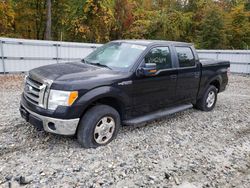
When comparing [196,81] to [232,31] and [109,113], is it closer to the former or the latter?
[109,113]

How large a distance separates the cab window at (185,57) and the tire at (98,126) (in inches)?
86.0

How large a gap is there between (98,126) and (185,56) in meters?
2.85

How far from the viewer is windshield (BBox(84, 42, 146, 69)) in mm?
4195

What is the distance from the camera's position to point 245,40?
74.5 ft

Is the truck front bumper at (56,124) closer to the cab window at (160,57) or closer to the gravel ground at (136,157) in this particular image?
the gravel ground at (136,157)

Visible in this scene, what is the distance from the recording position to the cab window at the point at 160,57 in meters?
4.39

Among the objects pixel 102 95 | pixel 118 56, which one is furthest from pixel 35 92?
pixel 118 56

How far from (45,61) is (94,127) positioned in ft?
28.1

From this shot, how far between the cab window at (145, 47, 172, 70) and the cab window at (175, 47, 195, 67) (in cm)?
39

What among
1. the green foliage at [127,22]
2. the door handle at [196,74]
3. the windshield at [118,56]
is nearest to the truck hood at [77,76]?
the windshield at [118,56]

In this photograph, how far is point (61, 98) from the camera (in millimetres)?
3287

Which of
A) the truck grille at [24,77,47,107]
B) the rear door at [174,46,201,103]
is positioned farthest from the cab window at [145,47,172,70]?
the truck grille at [24,77,47,107]

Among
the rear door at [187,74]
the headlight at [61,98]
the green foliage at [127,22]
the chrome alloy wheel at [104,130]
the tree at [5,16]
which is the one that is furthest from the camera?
the green foliage at [127,22]

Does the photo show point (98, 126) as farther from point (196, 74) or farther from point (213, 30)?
point (213, 30)
